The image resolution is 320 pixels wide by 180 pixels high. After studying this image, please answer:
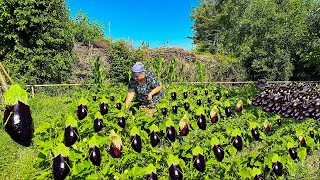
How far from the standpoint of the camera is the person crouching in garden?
4.84 m

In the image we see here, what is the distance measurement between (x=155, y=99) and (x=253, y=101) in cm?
292

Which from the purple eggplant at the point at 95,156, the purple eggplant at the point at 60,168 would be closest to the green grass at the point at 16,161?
the purple eggplant at the point at 95,156

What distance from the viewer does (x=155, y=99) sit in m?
5.12

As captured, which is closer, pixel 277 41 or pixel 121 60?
pixel 121 60

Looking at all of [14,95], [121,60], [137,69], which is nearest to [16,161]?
[137,69]

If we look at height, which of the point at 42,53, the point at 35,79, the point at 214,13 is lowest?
the point at 35,79

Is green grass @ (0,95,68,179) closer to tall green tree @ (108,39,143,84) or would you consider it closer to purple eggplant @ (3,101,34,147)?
purple eggplant @ (3,101,34,147)

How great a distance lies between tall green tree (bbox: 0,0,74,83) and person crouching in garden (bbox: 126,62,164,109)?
9.34 meters

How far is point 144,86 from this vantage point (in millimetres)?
4988

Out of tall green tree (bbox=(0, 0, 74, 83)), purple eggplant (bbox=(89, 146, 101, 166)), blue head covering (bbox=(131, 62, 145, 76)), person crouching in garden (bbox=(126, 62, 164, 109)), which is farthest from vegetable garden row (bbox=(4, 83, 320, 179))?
tall green tree (bbox=(0, 0, 74, 83))

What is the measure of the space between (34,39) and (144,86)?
10.3m

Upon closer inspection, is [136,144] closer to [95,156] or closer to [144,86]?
[95,156]

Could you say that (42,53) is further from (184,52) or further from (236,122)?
(236,122)

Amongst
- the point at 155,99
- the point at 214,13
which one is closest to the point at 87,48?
the point at 155,99
